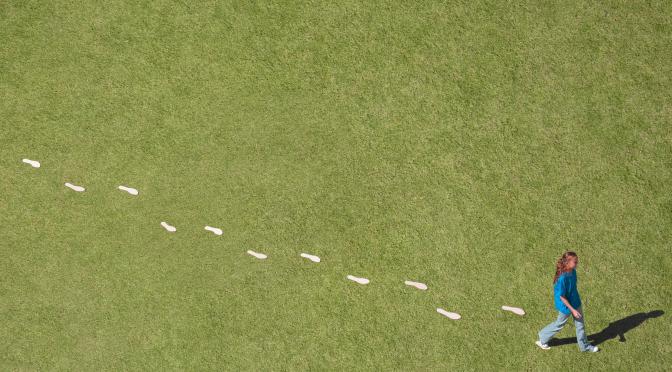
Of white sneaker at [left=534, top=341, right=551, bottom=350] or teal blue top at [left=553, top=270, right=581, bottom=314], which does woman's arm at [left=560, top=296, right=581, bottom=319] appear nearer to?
teal blue top at [left=553, top=270, right=581, bottom=314]

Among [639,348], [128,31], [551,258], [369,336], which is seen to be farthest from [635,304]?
[128,31]

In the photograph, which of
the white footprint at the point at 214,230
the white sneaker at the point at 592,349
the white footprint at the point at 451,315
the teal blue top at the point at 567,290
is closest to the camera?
the teal blue top at the point at 567,290

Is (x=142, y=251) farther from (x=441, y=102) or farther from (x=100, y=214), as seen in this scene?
(x=441, y=102)

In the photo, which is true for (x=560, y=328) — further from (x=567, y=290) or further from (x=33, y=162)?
(x=33, y=162)

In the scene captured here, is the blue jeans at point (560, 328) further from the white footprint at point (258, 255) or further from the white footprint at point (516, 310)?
the white footprint at point (258, 255)

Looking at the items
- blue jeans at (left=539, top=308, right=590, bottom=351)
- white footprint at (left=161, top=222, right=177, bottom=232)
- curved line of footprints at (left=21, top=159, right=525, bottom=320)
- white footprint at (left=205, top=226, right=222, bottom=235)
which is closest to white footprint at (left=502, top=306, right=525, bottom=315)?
curved line of footprints at (left=21, top=159, right=525, bottom=320)

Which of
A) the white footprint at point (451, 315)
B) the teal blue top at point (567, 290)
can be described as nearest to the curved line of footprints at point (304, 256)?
the white footprint at point (451, 315)

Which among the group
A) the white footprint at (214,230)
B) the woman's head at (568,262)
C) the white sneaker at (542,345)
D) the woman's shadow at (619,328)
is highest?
the woman's head at (568,262)
